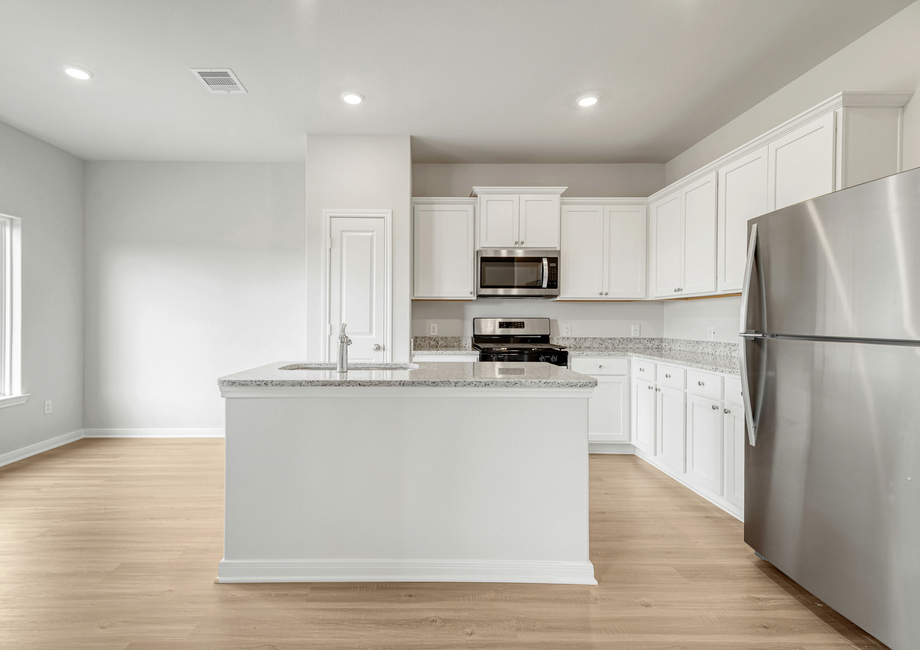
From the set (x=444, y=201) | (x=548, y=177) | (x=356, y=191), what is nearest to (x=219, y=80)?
(x=356, y=191)

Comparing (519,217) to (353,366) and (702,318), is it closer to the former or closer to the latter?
(702,318)

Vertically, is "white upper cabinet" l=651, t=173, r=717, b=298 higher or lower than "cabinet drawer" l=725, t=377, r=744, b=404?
higher

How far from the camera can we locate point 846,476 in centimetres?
173

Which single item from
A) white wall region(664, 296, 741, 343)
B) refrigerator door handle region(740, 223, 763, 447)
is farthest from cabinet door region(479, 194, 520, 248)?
refrigerator door handle region(740, 223, 763, 447)

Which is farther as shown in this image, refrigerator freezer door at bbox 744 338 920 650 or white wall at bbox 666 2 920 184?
white wall at bbox 666 2 920 184

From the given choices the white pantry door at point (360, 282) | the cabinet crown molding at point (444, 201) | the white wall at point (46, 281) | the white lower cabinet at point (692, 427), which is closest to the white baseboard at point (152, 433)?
the white wall at point (46, 281)

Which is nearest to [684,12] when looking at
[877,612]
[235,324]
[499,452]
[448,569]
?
[499,452]

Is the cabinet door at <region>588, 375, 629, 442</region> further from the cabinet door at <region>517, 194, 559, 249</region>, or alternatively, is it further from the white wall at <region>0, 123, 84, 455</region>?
the white wall at <region>0, 123, 84, 455</region>

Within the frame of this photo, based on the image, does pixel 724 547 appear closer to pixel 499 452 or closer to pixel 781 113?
pixel 499 452

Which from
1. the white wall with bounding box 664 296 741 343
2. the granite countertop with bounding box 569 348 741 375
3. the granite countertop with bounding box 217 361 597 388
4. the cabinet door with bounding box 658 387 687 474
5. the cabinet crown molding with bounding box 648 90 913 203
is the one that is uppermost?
the cabinet crown molding with bounding box 648 90 913 203

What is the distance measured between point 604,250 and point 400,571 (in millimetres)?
3259

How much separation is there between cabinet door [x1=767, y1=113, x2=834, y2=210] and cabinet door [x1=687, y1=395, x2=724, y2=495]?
124cm

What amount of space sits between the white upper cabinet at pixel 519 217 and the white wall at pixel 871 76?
157 centimetres

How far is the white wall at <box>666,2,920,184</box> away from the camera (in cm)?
229
